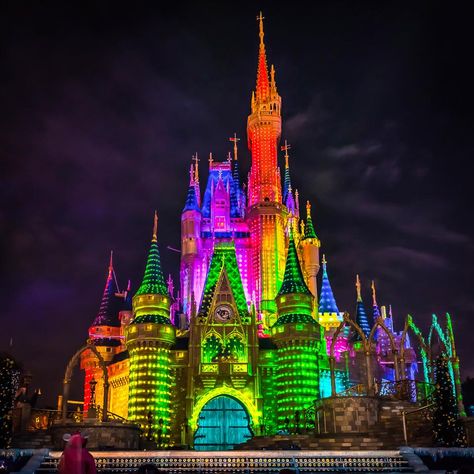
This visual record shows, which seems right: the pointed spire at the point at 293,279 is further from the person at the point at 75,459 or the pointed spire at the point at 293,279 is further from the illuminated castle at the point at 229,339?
the person at the point at 75,459

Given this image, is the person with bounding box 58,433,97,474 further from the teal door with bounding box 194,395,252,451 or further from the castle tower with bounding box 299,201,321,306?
the castle tower with bounding box 299,201,321,306

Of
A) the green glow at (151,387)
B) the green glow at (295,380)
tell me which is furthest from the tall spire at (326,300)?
the green glow at (151,387)

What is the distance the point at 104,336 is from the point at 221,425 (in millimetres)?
18042

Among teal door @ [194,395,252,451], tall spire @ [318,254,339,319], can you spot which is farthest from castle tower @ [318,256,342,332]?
teal door @ [194,395,252,451]

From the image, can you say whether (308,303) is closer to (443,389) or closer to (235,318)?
(235,318)

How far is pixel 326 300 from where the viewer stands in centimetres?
6050

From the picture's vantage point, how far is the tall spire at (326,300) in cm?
5969

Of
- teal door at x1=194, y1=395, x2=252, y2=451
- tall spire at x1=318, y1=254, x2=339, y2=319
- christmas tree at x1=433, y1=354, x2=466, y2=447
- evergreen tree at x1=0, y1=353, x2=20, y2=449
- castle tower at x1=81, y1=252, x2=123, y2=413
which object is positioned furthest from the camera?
tall spire at x1=318, y1=254, x2=339, y2=319

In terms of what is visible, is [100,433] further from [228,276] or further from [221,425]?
[228,276]

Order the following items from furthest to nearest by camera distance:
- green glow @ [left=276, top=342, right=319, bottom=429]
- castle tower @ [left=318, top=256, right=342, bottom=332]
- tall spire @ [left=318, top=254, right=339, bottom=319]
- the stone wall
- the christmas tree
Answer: tall spire @ [left=318, top=254, right=339, bottom=319] < castle tower @ [left=318, top=256, right=342, bottom=332] < green glow @ [left=276, top=342, right=319, bottom=429] < the stone wall < the christmas tree

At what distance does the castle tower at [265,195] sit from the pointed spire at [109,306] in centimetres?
1335

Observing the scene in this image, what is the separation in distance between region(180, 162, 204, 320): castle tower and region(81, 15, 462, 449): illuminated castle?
0.09 m

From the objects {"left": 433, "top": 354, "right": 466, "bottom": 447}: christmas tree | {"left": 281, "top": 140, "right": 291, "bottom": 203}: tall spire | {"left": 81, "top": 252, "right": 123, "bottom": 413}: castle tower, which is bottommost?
{"left": 433, "top": 354, "right": 466, "bottom": 447}: christmas tree

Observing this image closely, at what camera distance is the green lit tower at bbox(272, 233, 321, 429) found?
39594 mm
